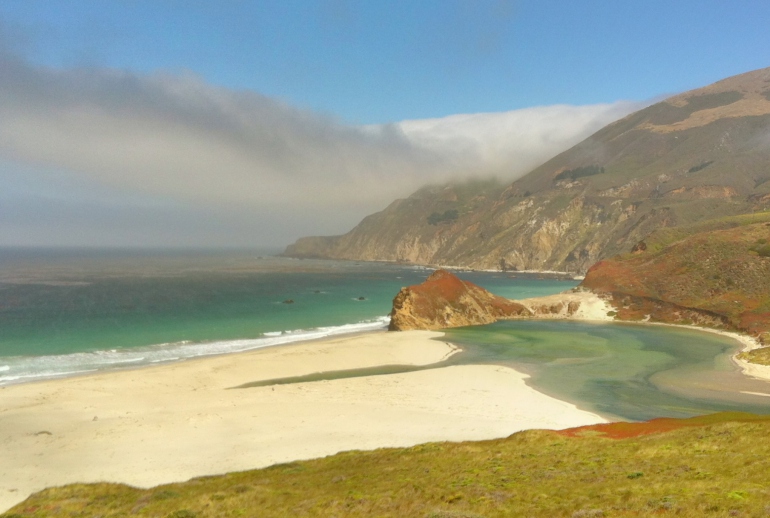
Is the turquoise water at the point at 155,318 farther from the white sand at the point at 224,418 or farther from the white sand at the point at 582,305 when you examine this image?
the white sand at the point at 582,305

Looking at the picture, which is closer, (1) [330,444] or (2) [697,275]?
(1) [330,444]

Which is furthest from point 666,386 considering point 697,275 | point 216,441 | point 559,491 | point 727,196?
point 727,196

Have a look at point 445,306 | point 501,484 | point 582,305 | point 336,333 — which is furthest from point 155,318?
point 582,305

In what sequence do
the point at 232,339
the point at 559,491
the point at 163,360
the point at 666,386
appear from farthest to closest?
1. the point at 232,339
2. the point at 163,360
3. the point at 666,386
4. the point at 559,491

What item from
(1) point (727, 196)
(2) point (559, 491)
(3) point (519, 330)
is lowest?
(3) point (519, 330)

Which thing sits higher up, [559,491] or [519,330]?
[559,491]

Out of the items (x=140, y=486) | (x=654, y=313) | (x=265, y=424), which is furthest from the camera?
(x=654, y=313)

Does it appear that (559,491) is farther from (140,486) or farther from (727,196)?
(727,196)

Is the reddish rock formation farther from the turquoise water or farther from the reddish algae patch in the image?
the reddish algae patch

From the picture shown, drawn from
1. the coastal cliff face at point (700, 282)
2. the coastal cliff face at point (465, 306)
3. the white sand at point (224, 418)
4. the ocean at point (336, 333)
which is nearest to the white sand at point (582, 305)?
the coastal cliff face at point (465, 306)
